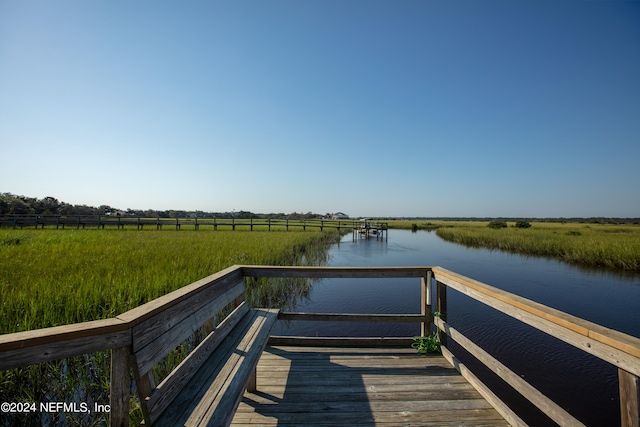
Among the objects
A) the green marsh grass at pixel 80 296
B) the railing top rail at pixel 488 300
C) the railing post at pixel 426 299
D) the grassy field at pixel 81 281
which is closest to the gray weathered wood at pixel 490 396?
the railing post at pixel 426 299

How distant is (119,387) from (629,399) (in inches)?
101

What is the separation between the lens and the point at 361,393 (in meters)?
2.78

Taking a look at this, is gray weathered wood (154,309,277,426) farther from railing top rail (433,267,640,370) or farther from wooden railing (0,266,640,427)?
railing top rail (433,267,640,370)

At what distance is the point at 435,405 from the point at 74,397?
389 centimetres

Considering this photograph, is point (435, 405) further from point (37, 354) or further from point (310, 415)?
point (37, 354)

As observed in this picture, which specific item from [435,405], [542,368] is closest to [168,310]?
[435,405]

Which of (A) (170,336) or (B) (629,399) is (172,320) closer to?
(A) (170,336)

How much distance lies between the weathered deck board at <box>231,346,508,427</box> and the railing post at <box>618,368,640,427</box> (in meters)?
1.23

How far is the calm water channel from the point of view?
4.26 m

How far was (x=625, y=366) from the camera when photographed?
134 centimetres

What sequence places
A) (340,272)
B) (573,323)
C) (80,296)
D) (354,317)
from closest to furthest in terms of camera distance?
(573,323) → (340,272) → (354,317) → (80,296)

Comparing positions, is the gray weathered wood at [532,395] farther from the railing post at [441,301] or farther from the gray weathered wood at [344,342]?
the gray weathered wood at [344,342]

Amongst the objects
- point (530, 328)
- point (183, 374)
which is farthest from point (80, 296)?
point (530, 328)

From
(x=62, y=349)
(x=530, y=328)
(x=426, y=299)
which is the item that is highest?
(x=62, y=349)
